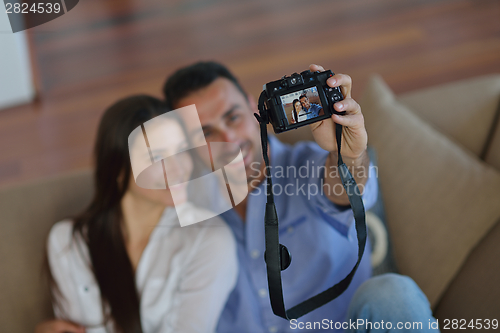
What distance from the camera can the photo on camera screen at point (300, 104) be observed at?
436 mm

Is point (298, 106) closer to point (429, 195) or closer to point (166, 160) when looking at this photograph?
point (166, 160)

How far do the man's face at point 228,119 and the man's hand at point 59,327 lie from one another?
0.38 meters

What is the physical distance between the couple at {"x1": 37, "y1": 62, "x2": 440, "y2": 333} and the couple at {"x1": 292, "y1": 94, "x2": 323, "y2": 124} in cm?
15

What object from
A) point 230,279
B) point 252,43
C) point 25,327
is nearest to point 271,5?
point 252,43

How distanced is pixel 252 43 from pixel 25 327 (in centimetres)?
124

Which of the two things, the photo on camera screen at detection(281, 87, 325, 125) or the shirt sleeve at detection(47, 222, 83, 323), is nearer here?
the photo on camera screen at detection(281, 87, 325, 125)

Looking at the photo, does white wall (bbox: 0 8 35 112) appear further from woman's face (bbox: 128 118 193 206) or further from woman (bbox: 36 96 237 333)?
woman's face (bbox: 128 118 193 206)

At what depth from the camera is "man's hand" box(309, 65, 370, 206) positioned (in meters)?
0.44

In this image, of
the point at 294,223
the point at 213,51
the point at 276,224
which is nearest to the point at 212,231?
the point at 294,223

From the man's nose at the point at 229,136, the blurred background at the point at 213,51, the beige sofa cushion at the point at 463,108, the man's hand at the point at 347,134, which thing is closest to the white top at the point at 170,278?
the man's nose at the point at 229,136

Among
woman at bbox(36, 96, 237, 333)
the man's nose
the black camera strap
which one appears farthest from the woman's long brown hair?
the black camera strap

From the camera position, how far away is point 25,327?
62 cm

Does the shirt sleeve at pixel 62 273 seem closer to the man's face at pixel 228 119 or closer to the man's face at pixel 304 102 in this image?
the man's face at pixel 228 119

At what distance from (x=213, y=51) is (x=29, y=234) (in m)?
0.99
